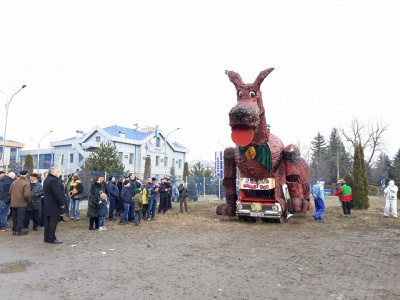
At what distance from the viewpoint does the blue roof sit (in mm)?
43109

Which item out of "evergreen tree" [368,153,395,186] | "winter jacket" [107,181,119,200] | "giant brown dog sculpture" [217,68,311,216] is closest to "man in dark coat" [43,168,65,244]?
"winter jacket" [107,181,119,200]

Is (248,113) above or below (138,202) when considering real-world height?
above

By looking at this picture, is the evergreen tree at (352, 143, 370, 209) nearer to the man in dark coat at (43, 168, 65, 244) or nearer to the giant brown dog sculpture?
the giant brown dog sculpture

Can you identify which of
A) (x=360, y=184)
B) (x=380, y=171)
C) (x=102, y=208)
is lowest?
(x=102, y=208)

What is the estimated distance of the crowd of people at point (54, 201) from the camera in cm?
826

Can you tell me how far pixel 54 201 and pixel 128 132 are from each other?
126ft

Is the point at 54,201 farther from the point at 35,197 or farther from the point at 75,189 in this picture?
the point at 75,189

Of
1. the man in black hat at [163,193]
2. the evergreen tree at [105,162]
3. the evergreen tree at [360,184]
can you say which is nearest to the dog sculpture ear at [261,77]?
the man in black hat at [163,193]

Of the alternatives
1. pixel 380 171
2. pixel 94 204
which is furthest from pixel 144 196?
pixel 380 171

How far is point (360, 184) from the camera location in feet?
62.1

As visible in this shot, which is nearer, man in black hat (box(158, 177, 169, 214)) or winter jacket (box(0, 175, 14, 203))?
winter jacket (box(0, 175, 14, 203))

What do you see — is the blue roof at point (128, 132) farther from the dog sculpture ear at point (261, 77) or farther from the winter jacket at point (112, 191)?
the dog sculpture ear at point (261, 77)

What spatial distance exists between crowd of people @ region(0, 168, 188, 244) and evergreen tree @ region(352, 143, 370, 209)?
11.7 metres

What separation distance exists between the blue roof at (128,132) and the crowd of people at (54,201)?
3023 centimetres
